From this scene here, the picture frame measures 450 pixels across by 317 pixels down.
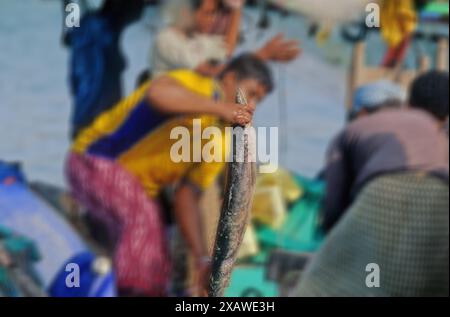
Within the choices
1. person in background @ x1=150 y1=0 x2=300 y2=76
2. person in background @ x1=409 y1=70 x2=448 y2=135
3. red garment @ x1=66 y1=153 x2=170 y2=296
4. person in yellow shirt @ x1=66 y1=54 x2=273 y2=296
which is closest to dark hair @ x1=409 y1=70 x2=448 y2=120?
person in background @ x1=409 y1=70 x2=448 y2=135

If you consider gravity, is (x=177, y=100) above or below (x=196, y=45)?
below

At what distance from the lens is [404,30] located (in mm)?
4613

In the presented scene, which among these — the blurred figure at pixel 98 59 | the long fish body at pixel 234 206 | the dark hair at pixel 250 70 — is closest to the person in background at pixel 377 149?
the dark hair at pixel 250 70

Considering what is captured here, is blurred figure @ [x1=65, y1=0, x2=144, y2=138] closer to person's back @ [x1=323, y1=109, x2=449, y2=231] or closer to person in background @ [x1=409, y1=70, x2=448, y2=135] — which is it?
person's back @ [x1=323, y1=109, x2=449, y2=231]

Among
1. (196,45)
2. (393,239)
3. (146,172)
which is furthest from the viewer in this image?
(196,45)

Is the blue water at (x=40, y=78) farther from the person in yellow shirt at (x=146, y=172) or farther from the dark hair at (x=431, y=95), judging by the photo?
the dark hair at (x=431, y=95)

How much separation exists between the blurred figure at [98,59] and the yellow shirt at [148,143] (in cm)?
55

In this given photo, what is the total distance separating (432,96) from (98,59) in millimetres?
1434

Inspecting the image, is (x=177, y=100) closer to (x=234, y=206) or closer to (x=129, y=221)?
(x=129, y=221)

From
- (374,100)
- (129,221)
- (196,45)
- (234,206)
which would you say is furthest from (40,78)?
(234,206)

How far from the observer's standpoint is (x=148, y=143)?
342 cm

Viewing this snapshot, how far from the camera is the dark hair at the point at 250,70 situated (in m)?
3.42

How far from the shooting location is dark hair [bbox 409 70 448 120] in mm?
3539
